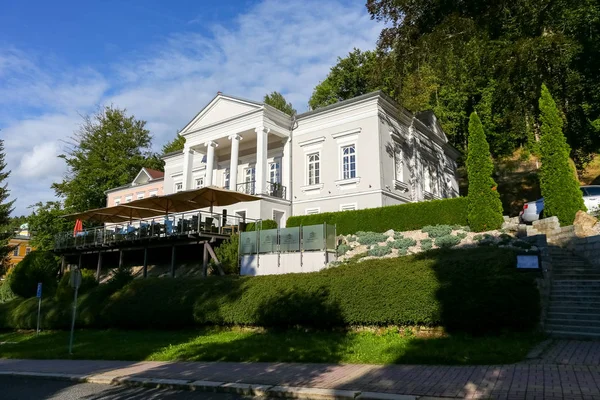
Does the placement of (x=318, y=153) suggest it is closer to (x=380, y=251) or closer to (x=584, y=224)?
(x=380, y=251)

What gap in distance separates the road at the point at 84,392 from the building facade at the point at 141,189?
109 feet

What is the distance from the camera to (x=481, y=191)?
19.5 metres

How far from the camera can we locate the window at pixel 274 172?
30.4 meters

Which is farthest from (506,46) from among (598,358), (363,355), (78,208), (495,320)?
(78,208)

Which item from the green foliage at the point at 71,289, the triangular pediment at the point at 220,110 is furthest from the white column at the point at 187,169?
the green foliage at the point at 71,289

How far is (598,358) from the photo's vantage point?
25.3 ft

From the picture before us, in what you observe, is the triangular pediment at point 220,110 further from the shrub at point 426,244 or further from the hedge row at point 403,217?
the shrub at point 426,244

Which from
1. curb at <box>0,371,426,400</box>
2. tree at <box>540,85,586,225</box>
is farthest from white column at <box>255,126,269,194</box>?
curb at <box>0,371,426,400</box>

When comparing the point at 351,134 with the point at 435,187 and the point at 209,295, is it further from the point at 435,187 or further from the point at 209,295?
the point at 209,295

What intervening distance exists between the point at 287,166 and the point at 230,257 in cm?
1052

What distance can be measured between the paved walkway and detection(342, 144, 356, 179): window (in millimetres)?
18661

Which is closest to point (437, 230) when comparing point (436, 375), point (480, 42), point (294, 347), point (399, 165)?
point (480, 42)

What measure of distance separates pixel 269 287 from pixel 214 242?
8.98 m

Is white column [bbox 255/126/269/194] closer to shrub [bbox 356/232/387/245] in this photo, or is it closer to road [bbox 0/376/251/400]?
shrub [bbox 356/232/387/245]
